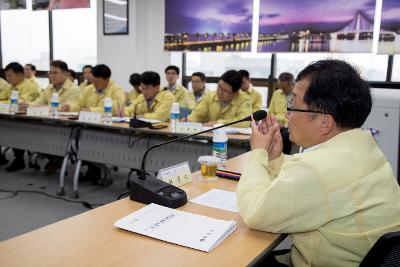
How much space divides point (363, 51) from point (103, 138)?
3432 millimetres

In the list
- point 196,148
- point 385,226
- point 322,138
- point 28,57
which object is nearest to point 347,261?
point 385,226

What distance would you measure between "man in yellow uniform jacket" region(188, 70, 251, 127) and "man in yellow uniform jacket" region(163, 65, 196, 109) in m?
1.26

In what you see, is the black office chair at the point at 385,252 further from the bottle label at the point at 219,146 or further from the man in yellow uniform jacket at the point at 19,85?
the man in yellow uniform jacket at the point at 19,85

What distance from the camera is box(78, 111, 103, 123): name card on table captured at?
354cm

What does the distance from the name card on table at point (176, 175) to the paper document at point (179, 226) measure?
0.27 metres

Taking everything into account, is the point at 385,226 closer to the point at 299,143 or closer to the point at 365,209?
the point at 365,209

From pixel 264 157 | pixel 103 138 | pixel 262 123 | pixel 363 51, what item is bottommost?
pixel 103 138

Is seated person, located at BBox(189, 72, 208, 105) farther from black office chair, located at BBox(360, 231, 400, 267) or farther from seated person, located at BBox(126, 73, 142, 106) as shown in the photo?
black office chair, located at BBox(360, 231, 400, 267)

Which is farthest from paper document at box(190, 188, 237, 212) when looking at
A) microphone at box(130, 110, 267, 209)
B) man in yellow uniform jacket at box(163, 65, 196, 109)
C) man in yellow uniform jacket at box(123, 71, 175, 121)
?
man in yellow uniform jacket at box(163, 65, 196, 109)

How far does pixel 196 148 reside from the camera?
302 centimetres

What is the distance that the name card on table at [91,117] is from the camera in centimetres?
354

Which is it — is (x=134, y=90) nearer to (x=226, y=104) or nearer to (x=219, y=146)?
(x=226, y=104)

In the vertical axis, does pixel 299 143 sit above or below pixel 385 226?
above

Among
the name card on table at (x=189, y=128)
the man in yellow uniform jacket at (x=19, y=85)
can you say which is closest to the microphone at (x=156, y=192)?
the name card on table at (x=189, y=128)
